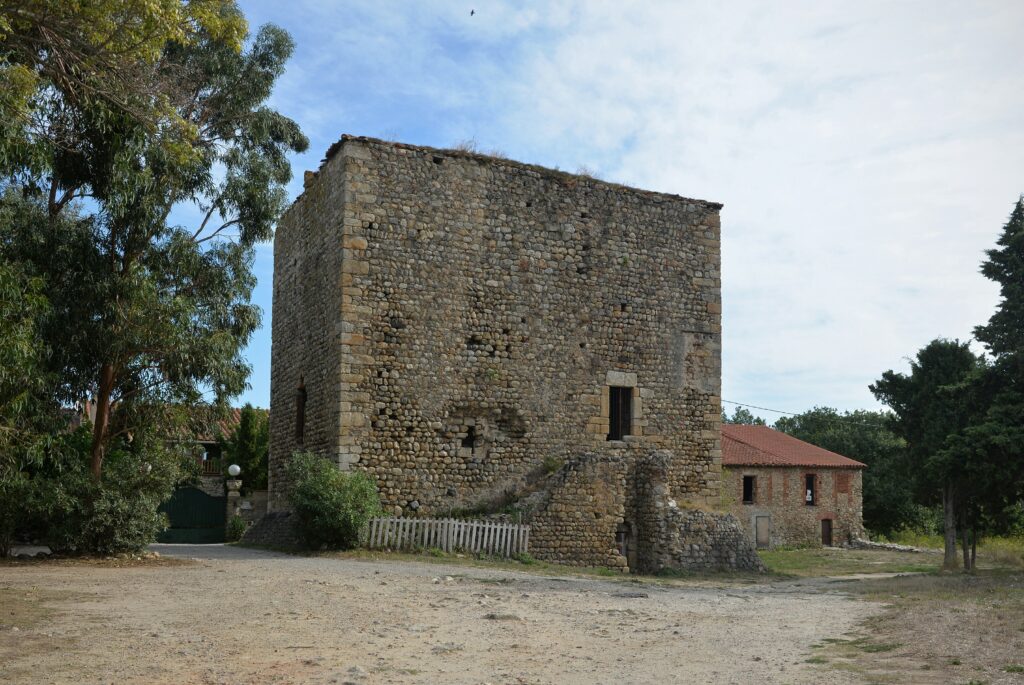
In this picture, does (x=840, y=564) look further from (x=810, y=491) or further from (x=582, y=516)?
(x=810, y=491)

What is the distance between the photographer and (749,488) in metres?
35.3

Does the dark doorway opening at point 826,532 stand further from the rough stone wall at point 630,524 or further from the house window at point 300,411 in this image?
the house window at point 300,411

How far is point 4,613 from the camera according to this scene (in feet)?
28.5

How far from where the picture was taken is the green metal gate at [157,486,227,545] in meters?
28.7

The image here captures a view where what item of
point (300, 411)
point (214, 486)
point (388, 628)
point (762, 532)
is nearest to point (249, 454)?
point (214, 486)

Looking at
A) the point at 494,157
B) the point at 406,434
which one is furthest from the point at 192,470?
the point at 494,157

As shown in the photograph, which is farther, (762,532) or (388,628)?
(762,532)

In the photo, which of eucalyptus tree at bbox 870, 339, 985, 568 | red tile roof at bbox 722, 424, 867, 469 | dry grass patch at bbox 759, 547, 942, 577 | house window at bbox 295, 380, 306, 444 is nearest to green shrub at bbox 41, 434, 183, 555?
house window at bbox 295, 380, 306, 444

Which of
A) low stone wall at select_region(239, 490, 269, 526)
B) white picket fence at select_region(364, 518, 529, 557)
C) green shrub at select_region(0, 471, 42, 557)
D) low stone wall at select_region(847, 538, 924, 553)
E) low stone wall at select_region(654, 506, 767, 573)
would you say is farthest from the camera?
low stone wall at select_region(847, 538, 924, 553)

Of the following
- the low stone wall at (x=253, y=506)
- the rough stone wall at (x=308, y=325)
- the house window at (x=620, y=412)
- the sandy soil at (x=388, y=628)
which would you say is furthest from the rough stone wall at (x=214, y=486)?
the sandy soil at (x=388, y=628)

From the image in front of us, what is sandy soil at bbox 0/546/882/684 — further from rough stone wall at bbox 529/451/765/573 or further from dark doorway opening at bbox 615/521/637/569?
dark doorway opening at bbox 615/521/637/569

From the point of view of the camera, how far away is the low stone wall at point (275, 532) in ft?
58.9

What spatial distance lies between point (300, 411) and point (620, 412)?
6.82 metres

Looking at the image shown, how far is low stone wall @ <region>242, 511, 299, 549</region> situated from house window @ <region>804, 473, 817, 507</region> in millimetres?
22720
